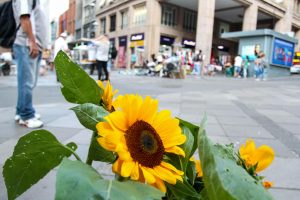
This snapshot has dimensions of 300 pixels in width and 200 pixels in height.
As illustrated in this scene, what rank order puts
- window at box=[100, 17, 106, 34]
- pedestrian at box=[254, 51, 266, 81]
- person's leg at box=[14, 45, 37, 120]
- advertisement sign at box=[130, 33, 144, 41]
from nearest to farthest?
person's leg at box=[14, 45, 37, 120], pedestrian at box=[254, 51, 266, 81], advertisement sign at box=[130, 33, 144, 41], window at box=[100, 17, 106, 34]

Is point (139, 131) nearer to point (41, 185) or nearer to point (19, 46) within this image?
point (41, 185)

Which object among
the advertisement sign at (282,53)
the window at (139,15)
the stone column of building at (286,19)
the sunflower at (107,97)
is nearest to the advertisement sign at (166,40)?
the window at (139,15)

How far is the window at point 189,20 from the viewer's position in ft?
112

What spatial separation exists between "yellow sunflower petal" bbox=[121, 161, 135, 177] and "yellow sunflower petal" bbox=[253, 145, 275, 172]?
0.96ft

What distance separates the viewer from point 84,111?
2.17 feet

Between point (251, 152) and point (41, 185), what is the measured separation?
174 centimetres

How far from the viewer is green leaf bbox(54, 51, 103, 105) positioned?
26.6 inches

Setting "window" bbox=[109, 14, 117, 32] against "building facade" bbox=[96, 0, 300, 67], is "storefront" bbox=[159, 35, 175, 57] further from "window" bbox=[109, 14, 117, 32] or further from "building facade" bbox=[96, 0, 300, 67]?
"window" bbox=[109, 14, 117, 32]

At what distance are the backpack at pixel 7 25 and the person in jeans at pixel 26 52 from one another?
2.0 inches

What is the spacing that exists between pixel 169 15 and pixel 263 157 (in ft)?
108

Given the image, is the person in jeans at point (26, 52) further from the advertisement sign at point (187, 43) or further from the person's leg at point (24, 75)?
the advertisement sign at point (187, 43)

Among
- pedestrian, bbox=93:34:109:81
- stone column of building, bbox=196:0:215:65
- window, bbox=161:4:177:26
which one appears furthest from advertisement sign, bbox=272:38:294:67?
pedestrian, bbox=93:34:109:81

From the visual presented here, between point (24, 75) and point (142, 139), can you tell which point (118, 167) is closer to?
point (142, 139)

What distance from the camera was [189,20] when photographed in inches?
1362
